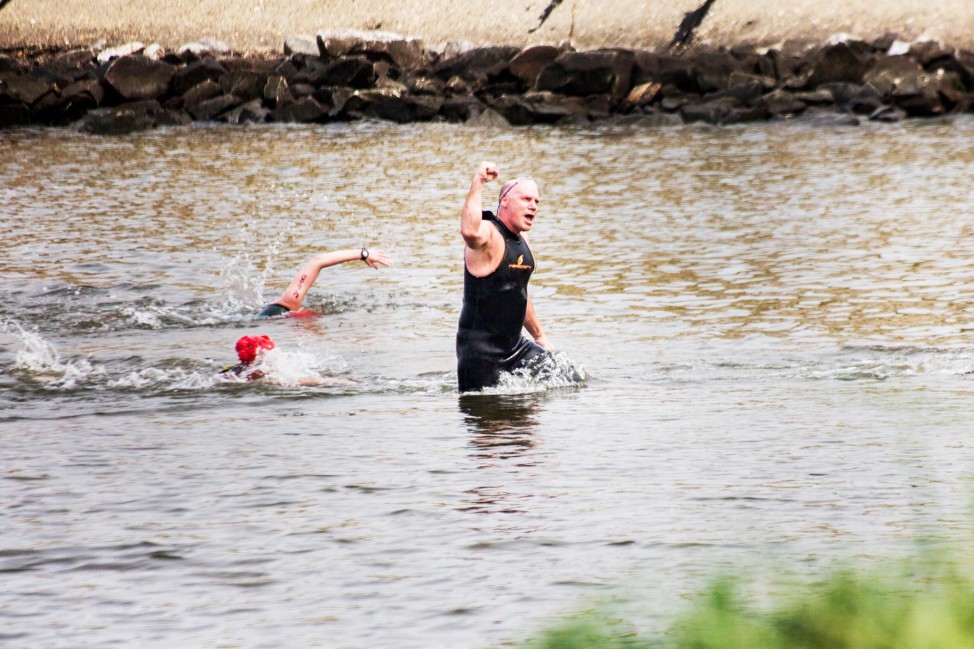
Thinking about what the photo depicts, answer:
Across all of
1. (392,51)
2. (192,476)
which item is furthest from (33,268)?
(392,51)

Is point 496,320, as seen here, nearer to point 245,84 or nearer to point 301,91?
point 301,91

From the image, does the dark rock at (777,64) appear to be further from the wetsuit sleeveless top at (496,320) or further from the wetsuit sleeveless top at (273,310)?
the wetsuit sleeveless top at (496,320)

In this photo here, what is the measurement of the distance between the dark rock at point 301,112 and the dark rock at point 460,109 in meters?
3.25

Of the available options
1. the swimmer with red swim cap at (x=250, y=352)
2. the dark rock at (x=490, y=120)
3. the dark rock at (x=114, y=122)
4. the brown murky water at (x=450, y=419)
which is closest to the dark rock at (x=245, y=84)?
the dark rock at (x=114, y=122)

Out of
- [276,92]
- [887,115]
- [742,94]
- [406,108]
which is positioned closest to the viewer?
[887,115]

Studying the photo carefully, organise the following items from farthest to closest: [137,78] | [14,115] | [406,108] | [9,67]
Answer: [9,67] → [137,78] → [14,115] → [406,108]

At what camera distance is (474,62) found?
42688mm

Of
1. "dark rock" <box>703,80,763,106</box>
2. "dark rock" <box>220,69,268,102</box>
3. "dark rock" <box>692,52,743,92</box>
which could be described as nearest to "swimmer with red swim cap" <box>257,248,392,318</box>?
"dark rock" <box>703,80,763,106</box>

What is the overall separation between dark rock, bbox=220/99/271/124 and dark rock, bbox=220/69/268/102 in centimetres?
107

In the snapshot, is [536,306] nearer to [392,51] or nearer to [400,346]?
[400,346]

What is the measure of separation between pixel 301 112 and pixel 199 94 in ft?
11.6

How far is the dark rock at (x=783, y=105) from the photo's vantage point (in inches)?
1404

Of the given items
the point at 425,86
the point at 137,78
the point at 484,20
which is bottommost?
the point at 425,86

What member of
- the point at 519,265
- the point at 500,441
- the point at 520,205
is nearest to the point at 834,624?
the point at 500,441
